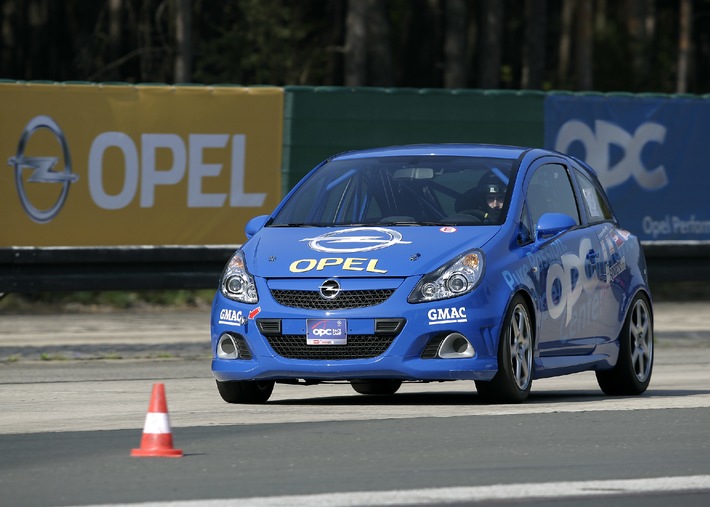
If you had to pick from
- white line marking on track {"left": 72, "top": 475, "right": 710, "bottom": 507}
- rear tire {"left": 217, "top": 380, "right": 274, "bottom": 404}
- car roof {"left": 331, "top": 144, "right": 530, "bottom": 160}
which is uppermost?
car roof {"left": 331, "top": 144, "right": 530, "bottom": 160}

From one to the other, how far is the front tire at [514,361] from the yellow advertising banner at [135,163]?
8.71m

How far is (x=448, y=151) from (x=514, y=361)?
5.91 ft

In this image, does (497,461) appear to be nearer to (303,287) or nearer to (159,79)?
(303,287)

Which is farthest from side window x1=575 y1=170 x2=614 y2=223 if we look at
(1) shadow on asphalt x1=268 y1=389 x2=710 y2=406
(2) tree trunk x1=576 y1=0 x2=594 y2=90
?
(2) tree trunk x1=576 y1=0 x2=594 y2=90

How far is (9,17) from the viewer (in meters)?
50.7

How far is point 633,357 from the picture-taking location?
11922mm

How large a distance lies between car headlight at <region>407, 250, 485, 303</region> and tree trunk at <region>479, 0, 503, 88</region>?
3751cm

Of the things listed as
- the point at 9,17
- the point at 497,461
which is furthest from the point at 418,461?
the point at 9,17

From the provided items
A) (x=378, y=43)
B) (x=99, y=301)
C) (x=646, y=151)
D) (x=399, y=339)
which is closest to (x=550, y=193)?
(x=399, y=339)

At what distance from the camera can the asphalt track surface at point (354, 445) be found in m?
6.92

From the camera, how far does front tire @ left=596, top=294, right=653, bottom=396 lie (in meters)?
11.8

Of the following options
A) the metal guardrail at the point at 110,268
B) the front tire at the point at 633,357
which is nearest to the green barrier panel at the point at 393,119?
the metal guardrail at the point at 110,268

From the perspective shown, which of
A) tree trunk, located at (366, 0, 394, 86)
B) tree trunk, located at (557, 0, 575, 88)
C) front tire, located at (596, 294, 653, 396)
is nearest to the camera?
front tire, located at (596, 294, 653, 396)

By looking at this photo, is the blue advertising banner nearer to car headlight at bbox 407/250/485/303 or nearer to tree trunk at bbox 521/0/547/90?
car headlight at bbox 407/250/485/303
